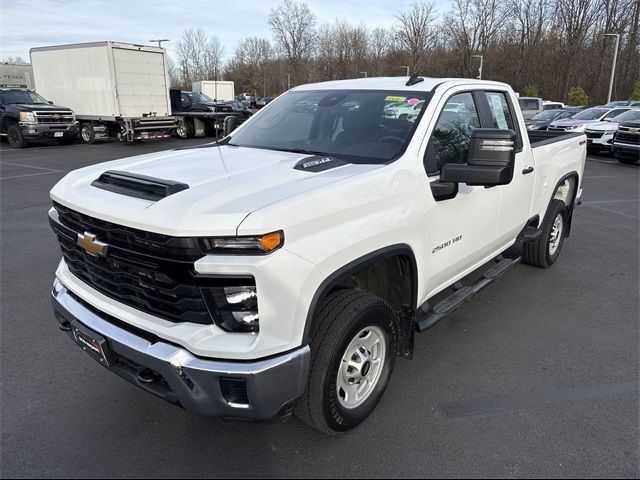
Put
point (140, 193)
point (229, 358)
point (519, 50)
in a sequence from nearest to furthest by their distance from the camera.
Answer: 1. point (229, 358)
2. point (140, 193)
3. point (519, 50)

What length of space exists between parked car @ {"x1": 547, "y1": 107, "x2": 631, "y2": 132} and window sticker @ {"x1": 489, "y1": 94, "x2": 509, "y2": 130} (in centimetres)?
1592

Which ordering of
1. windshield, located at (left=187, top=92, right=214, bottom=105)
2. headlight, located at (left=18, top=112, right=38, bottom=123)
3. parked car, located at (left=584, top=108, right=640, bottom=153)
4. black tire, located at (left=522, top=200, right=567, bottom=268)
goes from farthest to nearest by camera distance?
windshield, located at (left=187, top=92, right=214, bottom=105) → parked car, located at (left=584, top=108, right=640, bottom=153) → headlight, located at (left=18, top=112, right=38, bottom=123) → black tire, located at (left=522, top=200, right=567, bottom=268)

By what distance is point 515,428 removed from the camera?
286 cm

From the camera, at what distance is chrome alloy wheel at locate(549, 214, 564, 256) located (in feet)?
18.2

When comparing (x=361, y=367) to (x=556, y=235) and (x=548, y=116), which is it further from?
(x=548, y=116)

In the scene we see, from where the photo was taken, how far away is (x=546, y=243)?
537 centimetres

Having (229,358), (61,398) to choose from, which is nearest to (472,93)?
(229,358)

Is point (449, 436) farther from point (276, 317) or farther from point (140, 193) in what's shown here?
point (140, 193)

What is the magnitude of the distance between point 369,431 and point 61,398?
1958 millimetres

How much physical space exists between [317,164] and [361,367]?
1.19 m

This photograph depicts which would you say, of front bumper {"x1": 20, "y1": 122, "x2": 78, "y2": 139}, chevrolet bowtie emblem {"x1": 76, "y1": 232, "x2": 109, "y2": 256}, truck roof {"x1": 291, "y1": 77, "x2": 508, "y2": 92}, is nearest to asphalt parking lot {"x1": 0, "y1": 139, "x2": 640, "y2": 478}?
chevrolet bowtie emblem {"x1": 76, "y1": 232, "x2": 109, "y2": 256}

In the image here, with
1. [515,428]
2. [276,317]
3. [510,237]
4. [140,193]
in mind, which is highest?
[140,193]

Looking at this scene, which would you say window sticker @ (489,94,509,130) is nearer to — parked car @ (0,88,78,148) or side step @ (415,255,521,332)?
side step @ (415,255,521,332)

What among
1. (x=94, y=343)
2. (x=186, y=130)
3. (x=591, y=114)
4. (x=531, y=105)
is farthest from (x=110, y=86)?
(x=531, y=105)
